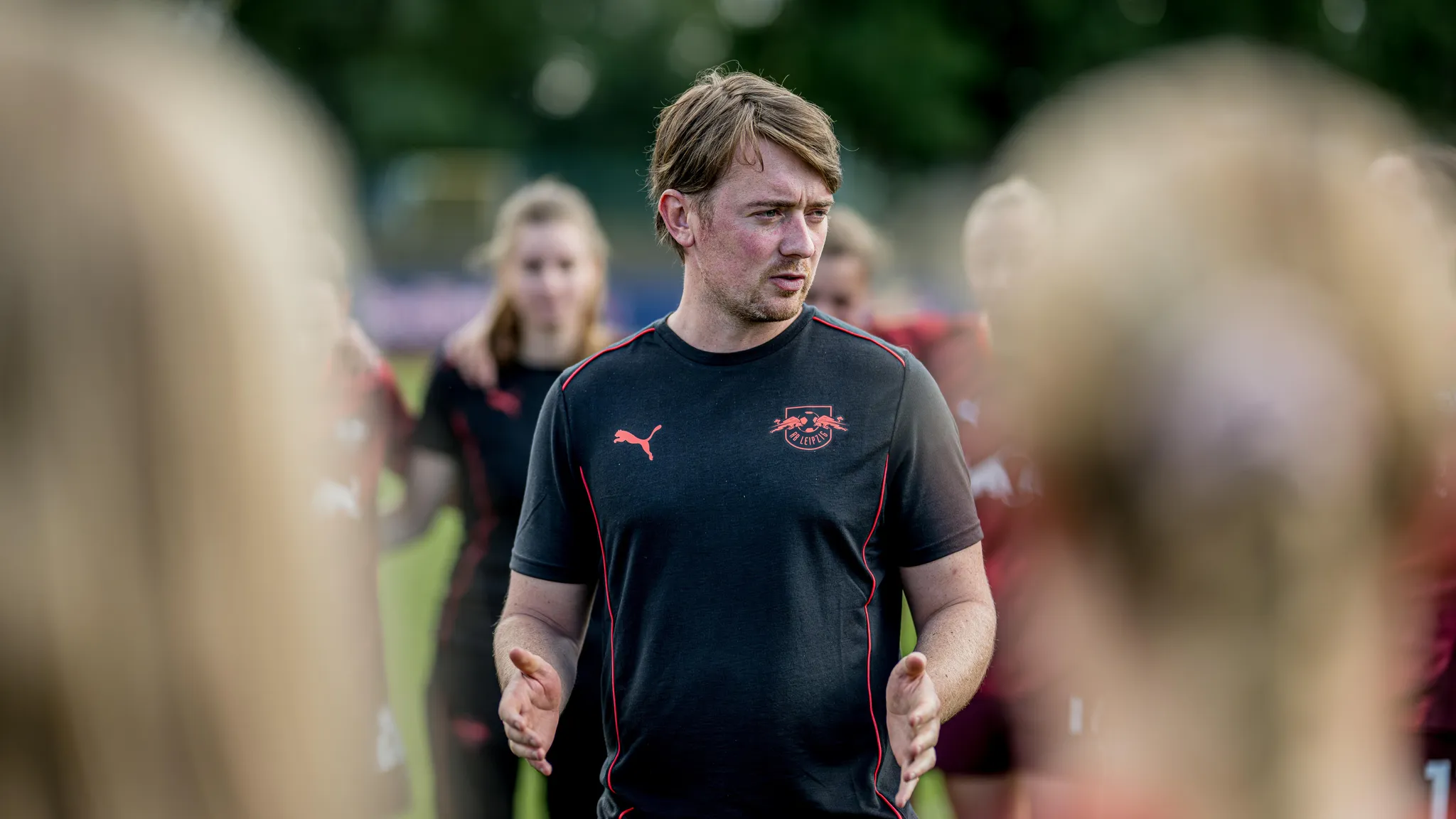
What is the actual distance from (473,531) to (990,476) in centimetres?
183

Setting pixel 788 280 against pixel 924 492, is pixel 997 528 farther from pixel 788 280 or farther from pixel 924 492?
pixel 788 280

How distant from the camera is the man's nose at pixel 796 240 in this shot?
9.23 ft

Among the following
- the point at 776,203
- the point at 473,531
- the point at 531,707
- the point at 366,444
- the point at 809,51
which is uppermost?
the point at 809,51

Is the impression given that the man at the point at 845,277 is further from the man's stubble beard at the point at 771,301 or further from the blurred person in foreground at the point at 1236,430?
the blurred person in foreground at the point at 1236,430

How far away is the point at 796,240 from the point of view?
281 centimetres

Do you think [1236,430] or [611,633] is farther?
[611,633]

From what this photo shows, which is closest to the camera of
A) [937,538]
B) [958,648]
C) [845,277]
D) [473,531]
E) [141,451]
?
[141,451]

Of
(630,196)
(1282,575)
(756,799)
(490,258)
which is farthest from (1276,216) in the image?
(630,196)

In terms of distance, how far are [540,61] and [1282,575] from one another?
40.5 m

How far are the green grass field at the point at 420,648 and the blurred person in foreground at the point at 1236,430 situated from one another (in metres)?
3.66

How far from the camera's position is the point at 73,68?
154 centimetres

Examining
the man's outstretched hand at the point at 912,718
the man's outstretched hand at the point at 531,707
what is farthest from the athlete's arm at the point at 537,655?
the man's outstretched hand at the point at 912,718

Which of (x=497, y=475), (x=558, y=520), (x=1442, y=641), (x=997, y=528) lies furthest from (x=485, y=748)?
(x=1442, y=641)

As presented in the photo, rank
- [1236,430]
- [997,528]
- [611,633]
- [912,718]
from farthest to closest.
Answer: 1. [997,528]
2. [611,633]
3. [912,718]
4. [1236,430]
